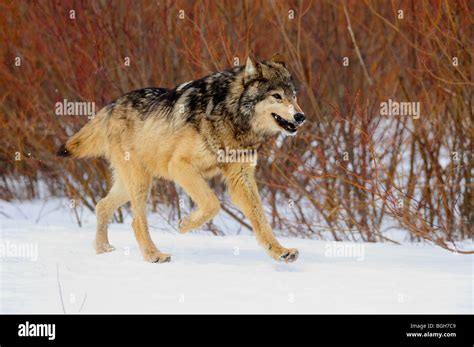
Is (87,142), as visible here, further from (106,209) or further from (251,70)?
(251,70)

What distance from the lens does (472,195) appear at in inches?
339

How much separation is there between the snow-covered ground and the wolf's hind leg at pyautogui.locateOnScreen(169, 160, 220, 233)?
347mm

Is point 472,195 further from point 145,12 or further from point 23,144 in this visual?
point 23,144

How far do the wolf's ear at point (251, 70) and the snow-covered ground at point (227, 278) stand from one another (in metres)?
1.59

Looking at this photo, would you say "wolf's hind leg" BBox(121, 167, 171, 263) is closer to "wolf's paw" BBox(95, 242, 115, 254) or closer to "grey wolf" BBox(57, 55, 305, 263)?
"grey wolf" BBox(57, 55, 305, 263)

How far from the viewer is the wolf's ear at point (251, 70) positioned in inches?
254

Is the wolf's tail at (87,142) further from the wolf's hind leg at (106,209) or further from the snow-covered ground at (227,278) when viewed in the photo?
the snow-covered ground at (227,278)

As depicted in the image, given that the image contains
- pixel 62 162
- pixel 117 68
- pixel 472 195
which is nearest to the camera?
pixel 472 195

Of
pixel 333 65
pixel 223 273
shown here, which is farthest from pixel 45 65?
pixel 223 273

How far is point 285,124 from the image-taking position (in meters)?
6.34

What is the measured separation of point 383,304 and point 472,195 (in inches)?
162

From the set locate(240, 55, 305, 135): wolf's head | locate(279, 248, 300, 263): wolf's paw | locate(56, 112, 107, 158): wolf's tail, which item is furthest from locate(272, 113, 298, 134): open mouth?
locate(56, 112, 107, 158): wolf's tail

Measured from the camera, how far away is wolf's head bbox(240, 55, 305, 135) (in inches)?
251

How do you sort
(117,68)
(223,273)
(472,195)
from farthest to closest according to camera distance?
(117,68) < (472,195) < (223,273)
